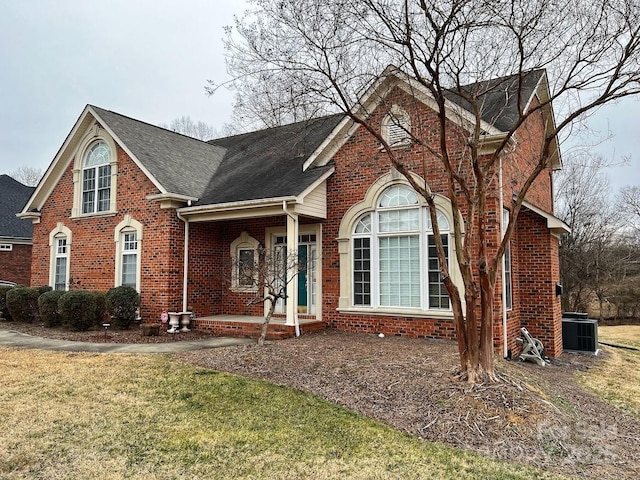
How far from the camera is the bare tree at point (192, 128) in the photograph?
1677 inches

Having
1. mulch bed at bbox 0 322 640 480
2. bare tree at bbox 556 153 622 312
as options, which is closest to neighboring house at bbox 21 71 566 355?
mulch bed at bbox 0 322 640 480

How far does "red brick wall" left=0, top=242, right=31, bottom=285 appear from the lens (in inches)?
840

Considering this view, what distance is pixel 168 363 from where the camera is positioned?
8062 mm

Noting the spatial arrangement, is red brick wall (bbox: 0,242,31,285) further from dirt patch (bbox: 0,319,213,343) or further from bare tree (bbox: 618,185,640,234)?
bare tree (bbox: 618,185,640,234)

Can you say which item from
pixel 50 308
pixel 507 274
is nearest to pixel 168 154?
pixel 50 308

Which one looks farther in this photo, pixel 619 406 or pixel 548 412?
pixel 619 406

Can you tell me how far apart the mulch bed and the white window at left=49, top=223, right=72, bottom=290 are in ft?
28.0

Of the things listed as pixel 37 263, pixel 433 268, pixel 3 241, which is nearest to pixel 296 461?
pixel 433 268

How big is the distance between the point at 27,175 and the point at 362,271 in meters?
50.9

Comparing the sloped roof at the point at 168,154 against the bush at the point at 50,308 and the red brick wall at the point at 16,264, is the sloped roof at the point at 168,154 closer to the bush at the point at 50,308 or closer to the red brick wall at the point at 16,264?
the bush at the point at 50,308

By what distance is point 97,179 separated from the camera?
14.4 metres

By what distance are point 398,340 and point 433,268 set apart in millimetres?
1761

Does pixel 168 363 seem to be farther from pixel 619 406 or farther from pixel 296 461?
pixel 619 406

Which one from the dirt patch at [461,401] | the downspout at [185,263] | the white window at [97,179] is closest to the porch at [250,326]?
the downspout at [185,263]
